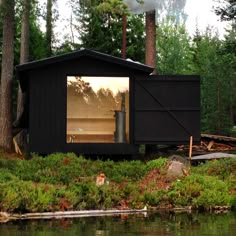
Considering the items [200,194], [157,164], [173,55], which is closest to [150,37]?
[157,164]

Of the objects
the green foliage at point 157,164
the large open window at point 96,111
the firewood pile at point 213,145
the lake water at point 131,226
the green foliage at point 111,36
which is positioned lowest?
the lake water at point 131,226

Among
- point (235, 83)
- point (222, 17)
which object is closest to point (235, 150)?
point (222, 17)

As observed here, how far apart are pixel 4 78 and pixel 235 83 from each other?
63.7ft

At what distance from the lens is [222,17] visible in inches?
948

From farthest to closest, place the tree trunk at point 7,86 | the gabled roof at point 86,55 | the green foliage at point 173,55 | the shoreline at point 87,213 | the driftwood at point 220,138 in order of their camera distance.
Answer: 1. the green foliage at point 173,55
2. the driftwood at point 220,138
3. the tree trunk at point 7,86
4. the gabled roof at point 86,55
5. the shoreline at point 87,213

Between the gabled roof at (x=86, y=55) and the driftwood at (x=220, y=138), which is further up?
the gabled roof at (x=86, y=55)

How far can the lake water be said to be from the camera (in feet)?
29.2

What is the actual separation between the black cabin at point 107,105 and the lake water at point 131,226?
22.8 ft

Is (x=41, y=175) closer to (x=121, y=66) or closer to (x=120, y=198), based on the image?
(x=120, y=198)

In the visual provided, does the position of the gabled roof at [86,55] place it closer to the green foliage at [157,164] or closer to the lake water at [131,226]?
the green foliage at [157,164]

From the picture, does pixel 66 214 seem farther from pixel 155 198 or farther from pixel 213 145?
pixel 213 145

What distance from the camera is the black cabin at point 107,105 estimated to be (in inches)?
699

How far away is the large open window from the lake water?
6.98 m

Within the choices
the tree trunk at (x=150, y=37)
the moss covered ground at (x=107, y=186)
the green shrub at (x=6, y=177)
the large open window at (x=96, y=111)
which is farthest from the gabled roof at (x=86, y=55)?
the green shrub at (x=6, y=177)
